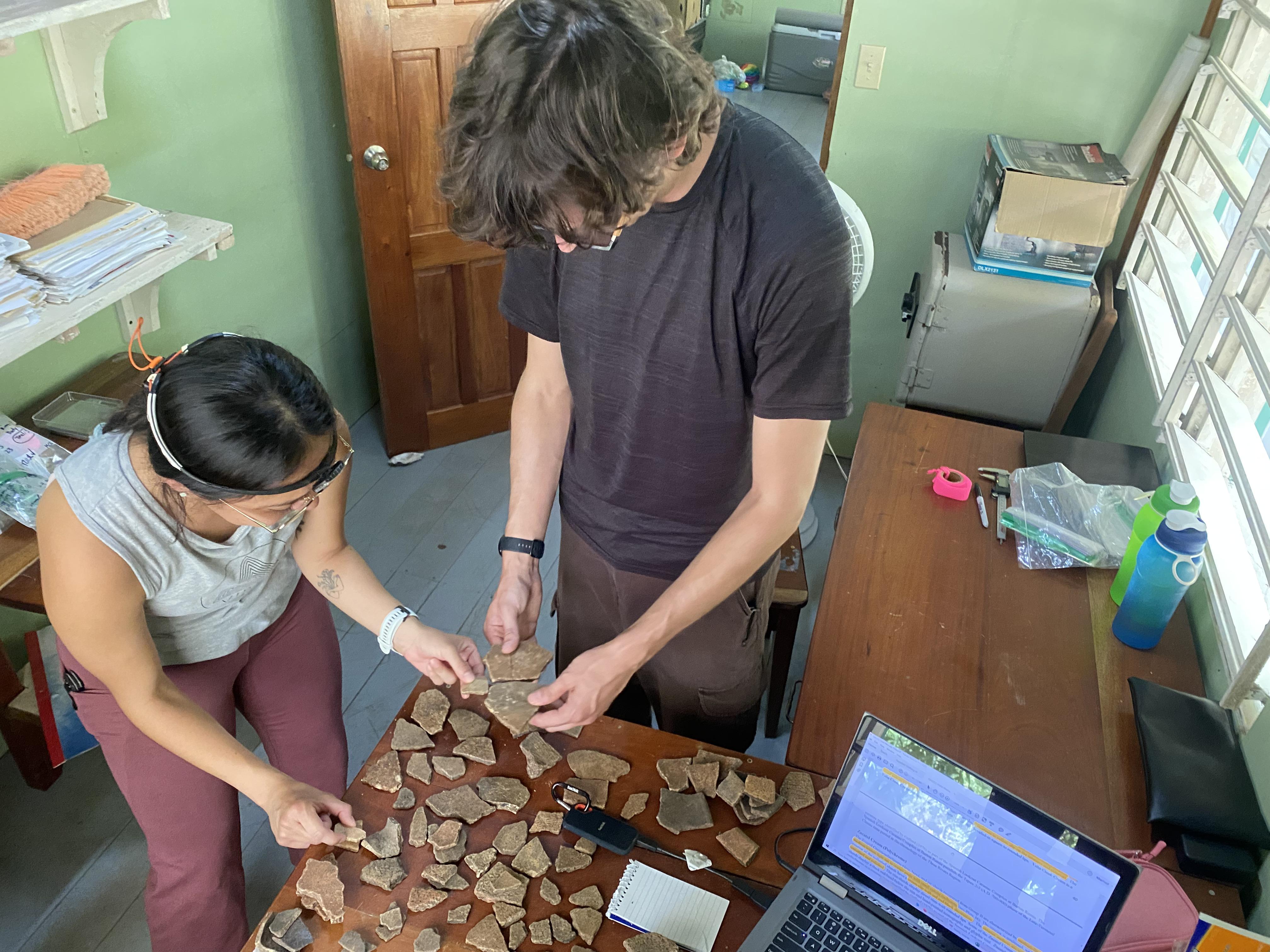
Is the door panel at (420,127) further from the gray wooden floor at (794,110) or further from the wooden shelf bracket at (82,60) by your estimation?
A: the gray wooden floor at (794,110)

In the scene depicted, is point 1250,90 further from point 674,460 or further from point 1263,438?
point 674,460

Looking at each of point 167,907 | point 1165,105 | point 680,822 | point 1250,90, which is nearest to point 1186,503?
point 680,822

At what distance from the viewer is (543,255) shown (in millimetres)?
1380

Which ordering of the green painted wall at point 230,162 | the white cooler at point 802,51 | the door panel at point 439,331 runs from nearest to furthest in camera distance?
the green painted wall at point 230,162
the door panel at point 439,331
the white cooler at point 802,51

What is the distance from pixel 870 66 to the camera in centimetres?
275

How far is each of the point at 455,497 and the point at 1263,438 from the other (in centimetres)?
235

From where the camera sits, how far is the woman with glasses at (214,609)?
1230mm

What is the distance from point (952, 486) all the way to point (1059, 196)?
3.44 feet

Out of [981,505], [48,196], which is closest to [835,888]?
[981,505]

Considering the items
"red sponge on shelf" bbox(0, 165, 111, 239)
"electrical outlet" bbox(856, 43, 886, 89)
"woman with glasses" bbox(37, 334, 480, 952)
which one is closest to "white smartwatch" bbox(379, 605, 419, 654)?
"woman with glasses" bbox(37, 334, 480, 952)

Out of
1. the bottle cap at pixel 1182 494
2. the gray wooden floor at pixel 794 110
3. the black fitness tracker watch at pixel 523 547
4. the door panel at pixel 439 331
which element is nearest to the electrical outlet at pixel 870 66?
the door panel at pixel 439 331

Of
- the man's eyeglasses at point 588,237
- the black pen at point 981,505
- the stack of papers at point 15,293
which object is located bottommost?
the black pen at point 981,505

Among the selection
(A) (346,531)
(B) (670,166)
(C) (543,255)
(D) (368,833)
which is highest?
(B) (670,166)

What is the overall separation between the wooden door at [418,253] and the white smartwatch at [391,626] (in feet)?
4.23
